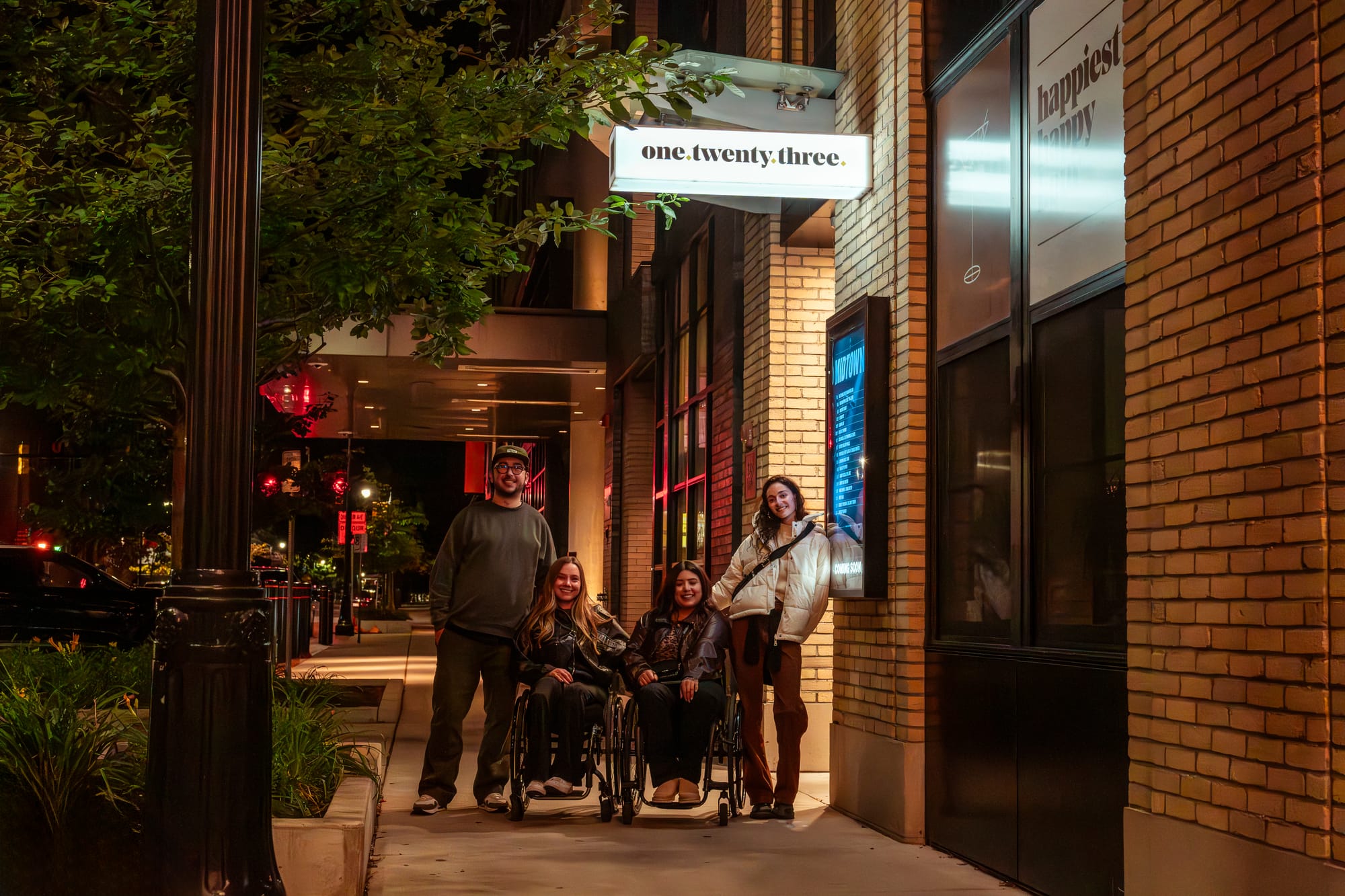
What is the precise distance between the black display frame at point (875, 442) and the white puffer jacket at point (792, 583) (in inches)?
15.7

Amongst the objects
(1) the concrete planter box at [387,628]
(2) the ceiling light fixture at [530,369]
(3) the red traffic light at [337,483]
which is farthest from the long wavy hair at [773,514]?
(1) the concrete planter box at [387,628]

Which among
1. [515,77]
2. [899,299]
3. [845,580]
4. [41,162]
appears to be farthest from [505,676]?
[41,162]

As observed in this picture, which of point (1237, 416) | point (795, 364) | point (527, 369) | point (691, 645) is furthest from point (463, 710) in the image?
point (527, 369)

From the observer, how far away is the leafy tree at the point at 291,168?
916 cm

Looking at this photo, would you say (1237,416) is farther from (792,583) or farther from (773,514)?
(773,514)

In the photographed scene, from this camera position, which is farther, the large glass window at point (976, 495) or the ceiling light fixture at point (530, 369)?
the ceiling light fixture at point (530, 369)

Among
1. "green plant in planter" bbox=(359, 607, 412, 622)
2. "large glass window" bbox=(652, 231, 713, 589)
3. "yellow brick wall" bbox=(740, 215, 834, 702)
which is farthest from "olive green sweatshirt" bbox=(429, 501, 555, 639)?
"green plant in planter" bbox=(359, 607, 412, 622)

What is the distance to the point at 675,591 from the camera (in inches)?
346

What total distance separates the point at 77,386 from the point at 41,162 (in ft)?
7.83

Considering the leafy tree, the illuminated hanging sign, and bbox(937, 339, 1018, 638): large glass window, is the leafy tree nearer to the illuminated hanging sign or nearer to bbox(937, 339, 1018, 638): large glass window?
the illuminated hanging sign

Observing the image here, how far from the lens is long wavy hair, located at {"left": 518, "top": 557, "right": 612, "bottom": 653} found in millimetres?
8555

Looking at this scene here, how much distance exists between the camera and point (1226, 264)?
4664 millimetres

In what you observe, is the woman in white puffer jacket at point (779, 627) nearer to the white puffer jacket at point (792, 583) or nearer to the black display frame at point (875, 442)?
the white puffer jacket at point (792, 583)

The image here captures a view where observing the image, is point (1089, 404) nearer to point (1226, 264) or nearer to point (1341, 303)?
point (1226, 264)
